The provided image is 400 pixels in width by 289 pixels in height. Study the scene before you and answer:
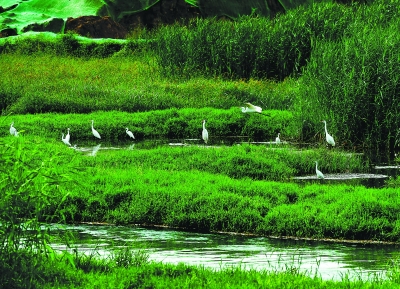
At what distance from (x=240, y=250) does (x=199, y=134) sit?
1022 cm

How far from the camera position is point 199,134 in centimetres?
1872

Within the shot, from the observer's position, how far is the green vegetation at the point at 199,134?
6.49 metres

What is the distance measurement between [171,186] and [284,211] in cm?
178

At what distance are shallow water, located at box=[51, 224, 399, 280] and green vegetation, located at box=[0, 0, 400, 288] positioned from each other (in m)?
0.35

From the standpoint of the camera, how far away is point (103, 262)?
274 inches

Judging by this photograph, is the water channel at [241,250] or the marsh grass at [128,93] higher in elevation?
the water channel at [241,250]

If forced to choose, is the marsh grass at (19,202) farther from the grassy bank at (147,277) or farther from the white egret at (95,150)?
the white egret at (95,150)

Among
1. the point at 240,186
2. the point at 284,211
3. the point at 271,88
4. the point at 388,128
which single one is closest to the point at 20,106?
the point at 271,88

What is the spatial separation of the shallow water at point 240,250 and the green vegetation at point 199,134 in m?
0.35

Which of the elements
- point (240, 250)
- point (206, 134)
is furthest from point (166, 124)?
point (240, 250)

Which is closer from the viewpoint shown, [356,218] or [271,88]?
[356,218]

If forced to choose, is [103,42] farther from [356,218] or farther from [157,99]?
[356,218]

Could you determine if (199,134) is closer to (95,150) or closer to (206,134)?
(206,134)

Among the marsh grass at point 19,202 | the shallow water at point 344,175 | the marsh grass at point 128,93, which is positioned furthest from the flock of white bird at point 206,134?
the marsh grass at point 19,202
